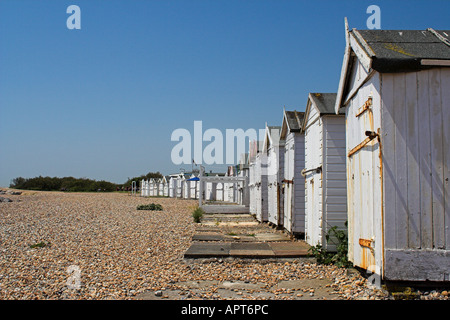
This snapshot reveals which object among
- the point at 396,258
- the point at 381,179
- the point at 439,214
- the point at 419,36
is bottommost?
the point at 396,258

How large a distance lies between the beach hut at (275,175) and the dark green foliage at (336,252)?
5.12 meters

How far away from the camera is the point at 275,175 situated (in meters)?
14.5

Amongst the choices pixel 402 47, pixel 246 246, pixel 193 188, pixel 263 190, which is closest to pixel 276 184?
pixel 263 190

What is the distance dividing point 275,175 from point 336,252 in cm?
597

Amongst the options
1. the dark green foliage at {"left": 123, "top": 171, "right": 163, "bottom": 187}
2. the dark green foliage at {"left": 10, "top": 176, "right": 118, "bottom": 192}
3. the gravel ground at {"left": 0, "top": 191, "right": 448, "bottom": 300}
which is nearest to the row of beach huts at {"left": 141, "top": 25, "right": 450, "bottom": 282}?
the gravel ground at {"left": 0, "top": 191, "right": 448, "bottom": 300}

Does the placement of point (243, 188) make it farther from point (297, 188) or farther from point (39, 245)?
point (39, 245)

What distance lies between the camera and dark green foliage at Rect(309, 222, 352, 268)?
7691 millimetres

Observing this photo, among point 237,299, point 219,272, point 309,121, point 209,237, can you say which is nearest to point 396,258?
point 237,299

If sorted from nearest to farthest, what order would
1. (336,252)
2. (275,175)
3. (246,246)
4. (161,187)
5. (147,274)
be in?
(147,274) → (336,252) → (246,246) → (275,175) → (161,187)

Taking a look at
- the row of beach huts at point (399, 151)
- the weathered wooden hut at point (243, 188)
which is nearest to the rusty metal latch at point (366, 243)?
the row of beach huts at point (399, 151)

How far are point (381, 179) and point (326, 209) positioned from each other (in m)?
3.40

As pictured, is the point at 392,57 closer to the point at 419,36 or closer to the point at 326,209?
the point at 419,36

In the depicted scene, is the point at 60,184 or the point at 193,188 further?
the point at 60,184

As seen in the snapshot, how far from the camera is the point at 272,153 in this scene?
15.3m
